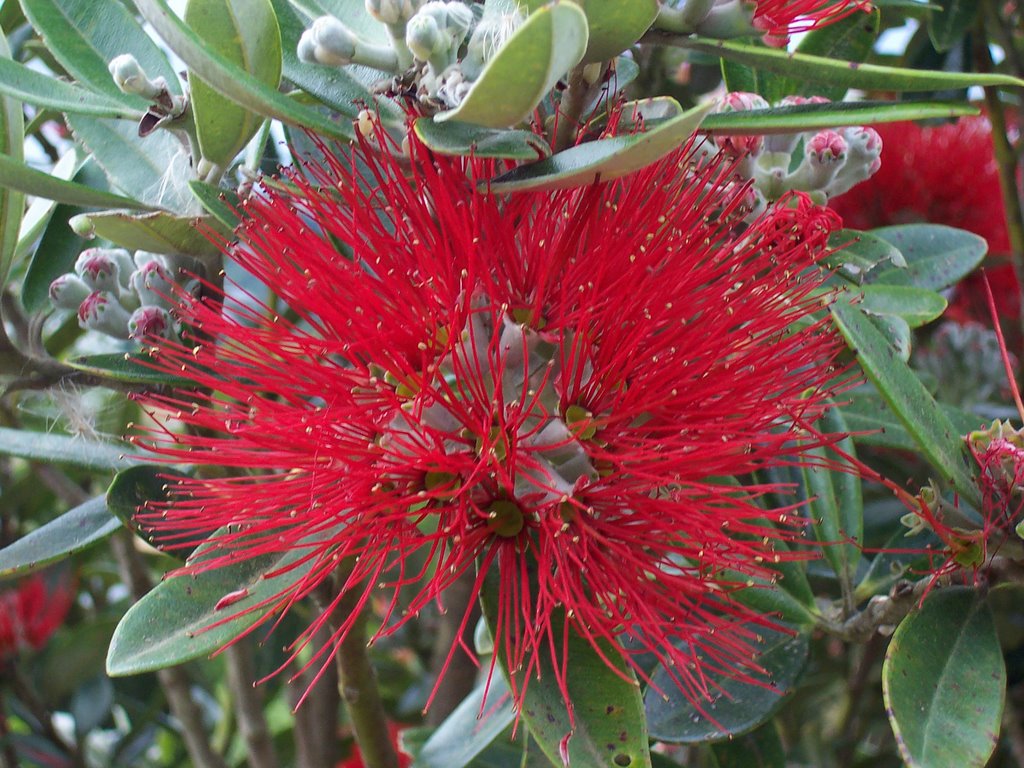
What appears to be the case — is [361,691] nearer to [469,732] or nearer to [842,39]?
Result: [469,732]

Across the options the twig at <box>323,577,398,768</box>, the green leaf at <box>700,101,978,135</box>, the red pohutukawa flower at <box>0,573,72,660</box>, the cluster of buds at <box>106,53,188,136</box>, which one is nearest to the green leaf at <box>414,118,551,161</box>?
the green leaf at <box>700,101,978,135</box>

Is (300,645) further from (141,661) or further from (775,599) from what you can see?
(775,599)

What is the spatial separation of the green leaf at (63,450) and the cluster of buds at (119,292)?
11 centimetres

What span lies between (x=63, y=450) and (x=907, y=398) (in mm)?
773

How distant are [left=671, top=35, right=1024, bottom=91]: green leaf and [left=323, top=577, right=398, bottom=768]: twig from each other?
22.7 inches

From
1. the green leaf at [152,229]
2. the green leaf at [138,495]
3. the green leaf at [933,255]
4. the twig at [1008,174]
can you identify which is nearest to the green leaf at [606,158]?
the green leaf at [152,229]

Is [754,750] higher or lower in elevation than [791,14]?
lower

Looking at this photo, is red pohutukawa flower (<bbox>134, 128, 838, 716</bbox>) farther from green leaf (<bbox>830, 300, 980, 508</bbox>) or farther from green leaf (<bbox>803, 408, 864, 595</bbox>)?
green leaf (<bbox>803, 408, 864, 595</bbox>)

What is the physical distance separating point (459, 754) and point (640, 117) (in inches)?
26.2

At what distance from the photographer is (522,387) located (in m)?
0.83

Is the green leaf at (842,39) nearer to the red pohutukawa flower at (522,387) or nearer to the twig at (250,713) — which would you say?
the red pohutukawa flower at (522,387)

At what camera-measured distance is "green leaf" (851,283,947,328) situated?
38.8 inches

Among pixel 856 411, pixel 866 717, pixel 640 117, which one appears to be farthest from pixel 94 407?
pixel 866 717

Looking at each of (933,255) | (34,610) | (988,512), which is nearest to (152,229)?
(988,512)
